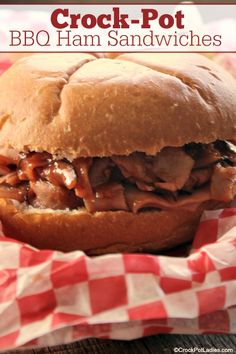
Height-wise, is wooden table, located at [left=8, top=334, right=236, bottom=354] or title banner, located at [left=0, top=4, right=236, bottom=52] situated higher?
title banner, located at [left=0, top=4, right=236, bottom=52]

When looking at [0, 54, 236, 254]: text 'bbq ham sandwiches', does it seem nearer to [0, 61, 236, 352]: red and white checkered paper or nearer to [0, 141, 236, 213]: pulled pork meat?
[0, 141, 236, 213]: pulled pork meat

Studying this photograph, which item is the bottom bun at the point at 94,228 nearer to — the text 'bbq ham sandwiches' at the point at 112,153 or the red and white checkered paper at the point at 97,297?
the text 'bbq ham sandwiches' at the point at 112,153

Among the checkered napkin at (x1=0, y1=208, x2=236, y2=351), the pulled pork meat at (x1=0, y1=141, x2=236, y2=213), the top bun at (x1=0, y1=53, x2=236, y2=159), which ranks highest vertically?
the top bun at (x1=0, y1=53, x2=236, y2=159)

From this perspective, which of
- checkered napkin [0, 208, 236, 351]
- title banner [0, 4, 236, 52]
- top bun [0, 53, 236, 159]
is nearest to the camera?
checkered napkin [0, 208, 236, 351]

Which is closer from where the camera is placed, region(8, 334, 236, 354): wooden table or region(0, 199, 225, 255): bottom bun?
region(8, 334, 236, 354): wooden table

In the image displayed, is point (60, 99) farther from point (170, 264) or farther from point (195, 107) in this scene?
point (170, 264)

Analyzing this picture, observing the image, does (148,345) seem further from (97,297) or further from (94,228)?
(94,228)

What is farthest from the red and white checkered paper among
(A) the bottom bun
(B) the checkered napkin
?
(A) the bottom bun

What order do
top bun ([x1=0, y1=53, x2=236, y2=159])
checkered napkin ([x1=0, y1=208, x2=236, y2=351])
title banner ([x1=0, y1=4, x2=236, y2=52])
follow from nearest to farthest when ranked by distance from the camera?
checkered napkin ([x1=0, y1=208, x2=236, y2=351]) → top bun ([x1=0, y1=53, x2=236, y2=159]) → title banner ([x1=0, y1=4, x2=236, y2=52])
